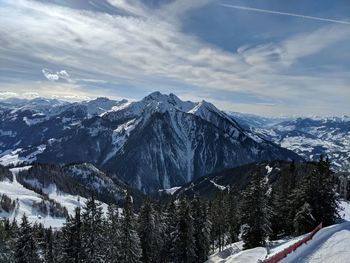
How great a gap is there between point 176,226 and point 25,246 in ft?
79.4

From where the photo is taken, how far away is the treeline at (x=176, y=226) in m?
55.1

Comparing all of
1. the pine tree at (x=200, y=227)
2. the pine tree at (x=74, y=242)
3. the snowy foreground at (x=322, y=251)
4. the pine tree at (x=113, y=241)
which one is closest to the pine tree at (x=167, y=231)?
the pine tree at (x=200, y=227)

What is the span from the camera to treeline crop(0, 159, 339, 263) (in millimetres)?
55125

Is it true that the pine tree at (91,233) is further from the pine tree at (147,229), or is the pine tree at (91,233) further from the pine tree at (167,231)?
the pine tree at (167,231)

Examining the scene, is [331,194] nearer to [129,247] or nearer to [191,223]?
[191,223]

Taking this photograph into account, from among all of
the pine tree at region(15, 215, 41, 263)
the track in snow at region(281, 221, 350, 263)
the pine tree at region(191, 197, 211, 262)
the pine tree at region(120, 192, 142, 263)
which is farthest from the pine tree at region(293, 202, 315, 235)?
the pine tree at region(15, 215, 41, 263)

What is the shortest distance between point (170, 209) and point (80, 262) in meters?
25.8

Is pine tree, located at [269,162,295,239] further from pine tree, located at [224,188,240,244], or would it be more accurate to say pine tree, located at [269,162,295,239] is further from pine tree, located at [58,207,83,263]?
pine tree, located at [58,207,83,263]

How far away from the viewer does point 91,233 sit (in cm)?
5456

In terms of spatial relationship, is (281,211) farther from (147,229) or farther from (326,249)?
(326,249)

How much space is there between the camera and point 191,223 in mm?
69000

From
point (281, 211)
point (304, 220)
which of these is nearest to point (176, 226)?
point (281, 211)

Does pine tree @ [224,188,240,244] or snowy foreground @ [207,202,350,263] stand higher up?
snowy foreground @ [207,202,350,263]

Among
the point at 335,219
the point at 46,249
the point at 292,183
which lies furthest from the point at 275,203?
the point at 46,249
